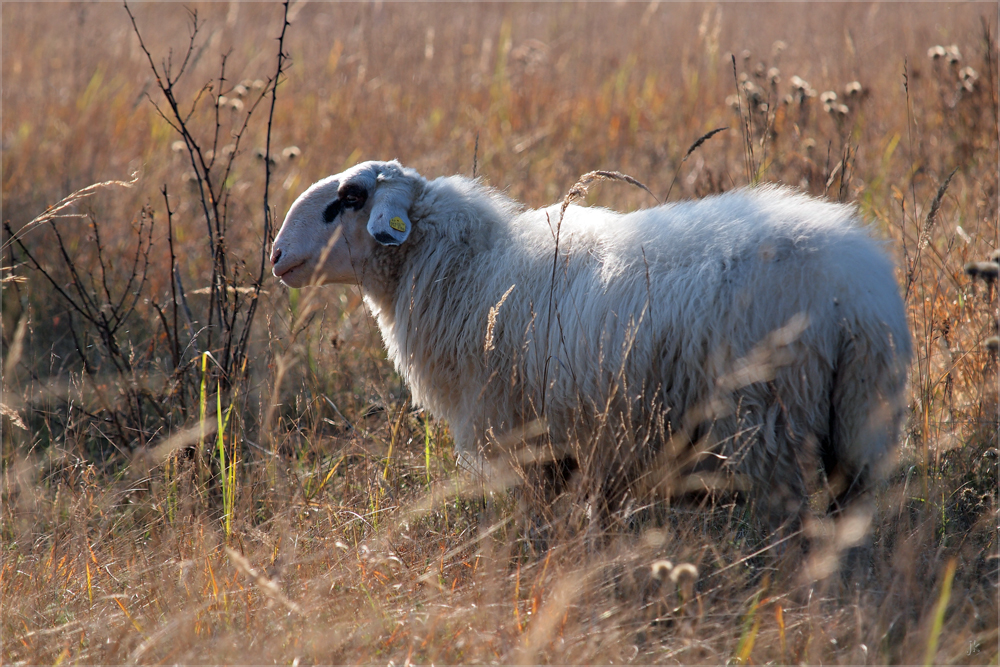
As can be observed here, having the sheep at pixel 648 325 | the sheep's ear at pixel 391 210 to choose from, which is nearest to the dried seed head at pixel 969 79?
the sheep at pixel 648 325

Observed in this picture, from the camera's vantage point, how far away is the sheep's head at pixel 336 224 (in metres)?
3.22

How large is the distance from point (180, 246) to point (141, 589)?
138 inches

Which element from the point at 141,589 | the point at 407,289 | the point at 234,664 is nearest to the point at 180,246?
the point at 407,289

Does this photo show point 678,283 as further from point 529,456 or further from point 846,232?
point 529,456

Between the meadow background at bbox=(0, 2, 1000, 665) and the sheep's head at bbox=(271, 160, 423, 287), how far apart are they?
0.22m

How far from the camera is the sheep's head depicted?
127 inches

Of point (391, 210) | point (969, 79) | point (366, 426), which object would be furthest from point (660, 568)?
point (969, 79)

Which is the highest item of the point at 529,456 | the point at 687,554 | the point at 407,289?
the point at 407,289

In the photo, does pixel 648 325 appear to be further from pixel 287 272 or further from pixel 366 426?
pixel 366 426

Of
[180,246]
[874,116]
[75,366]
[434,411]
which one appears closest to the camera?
[434,411]

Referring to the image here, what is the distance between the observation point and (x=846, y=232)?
2494 mm

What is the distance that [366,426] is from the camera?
375cm

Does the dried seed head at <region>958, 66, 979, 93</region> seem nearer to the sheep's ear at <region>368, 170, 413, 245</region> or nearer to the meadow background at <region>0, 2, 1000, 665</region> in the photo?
the meadow background at <region>0, 2, 1000, 665</region>

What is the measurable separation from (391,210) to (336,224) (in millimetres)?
254
